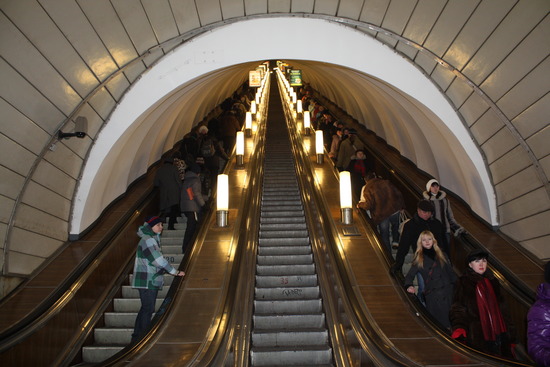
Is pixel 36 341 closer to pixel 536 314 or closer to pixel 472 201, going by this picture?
pixel 536 314

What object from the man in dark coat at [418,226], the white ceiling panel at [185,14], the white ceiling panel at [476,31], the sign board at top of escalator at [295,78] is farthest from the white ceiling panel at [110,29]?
the sign board at top of escalator at [295,78]

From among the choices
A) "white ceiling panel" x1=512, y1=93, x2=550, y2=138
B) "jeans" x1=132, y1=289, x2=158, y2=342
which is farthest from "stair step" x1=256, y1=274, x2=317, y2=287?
"white ceiling panel" x1=512, y1=93, x2=550, y2=138

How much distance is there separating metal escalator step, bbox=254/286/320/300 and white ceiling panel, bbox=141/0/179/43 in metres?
4.37

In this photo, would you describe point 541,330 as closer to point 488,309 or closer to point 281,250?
point 488,309

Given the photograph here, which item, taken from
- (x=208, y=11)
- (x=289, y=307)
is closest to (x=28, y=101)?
(x=208, y=11)

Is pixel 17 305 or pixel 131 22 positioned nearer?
pixel 17 305

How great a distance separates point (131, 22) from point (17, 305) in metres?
4.19

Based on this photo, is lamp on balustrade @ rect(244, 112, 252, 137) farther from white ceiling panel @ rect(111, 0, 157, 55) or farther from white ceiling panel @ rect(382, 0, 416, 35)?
white ceiling panel @ rect(382, 0, 416, 35)

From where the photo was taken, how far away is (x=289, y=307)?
610 centimetres

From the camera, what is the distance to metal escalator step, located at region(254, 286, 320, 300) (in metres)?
6.34

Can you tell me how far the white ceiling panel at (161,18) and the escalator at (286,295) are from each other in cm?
373

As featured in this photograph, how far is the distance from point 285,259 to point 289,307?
138 centimetres

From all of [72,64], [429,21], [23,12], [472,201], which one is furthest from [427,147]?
[23,12]

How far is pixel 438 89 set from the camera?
26.2 feet
